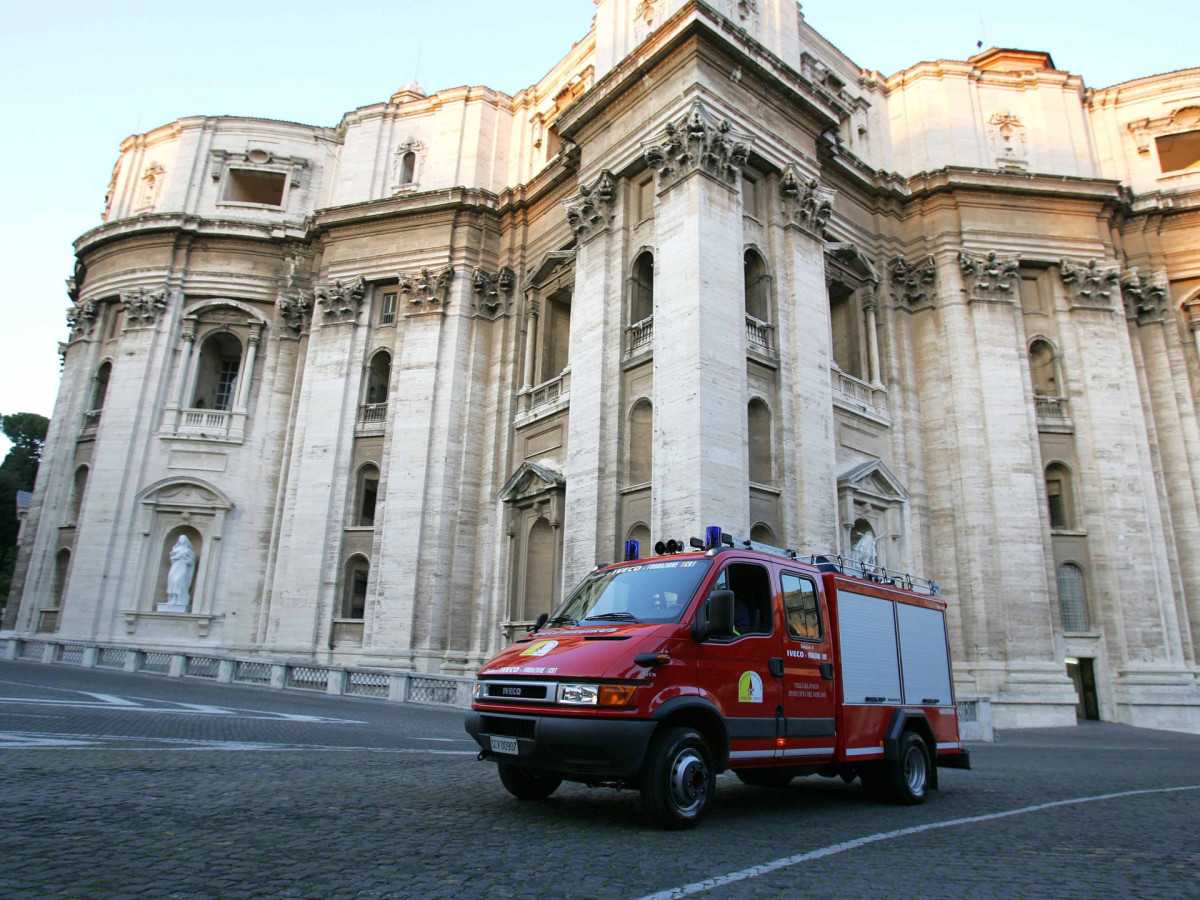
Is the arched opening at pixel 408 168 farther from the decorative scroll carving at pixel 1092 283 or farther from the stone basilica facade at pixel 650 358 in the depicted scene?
the decorative scroll carving at pixel 1092 283

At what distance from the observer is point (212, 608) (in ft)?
86.7

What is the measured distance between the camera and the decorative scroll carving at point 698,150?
18766mm

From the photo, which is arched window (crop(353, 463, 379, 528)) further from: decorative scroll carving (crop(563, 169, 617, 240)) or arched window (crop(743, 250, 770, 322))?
arched window (crop(743, 250, 770, 322))

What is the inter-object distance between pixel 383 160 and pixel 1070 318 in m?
23.2

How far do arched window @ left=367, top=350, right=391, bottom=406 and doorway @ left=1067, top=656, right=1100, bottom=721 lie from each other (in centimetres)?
2196

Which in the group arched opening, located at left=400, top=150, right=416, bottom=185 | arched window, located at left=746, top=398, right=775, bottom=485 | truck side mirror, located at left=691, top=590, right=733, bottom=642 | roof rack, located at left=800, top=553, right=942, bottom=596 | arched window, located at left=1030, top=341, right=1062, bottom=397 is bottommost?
truck side mirror, located at left=691, top=590, right=733, bottom=642

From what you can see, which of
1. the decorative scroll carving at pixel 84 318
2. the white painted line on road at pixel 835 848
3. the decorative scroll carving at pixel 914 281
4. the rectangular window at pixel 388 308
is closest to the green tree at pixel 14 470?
the decorative scroll carving at pixel 84 318

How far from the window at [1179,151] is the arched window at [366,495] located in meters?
28.3

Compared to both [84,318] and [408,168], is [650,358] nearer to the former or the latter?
[408,168]

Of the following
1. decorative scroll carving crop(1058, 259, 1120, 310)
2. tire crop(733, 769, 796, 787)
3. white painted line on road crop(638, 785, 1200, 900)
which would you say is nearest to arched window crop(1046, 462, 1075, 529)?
decorative scroll carving crop(1058, 259, 1120, 310)

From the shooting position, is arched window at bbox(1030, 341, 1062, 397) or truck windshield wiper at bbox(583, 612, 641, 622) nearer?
truck windshield wiper at bbox(583, 612, 641, 622)

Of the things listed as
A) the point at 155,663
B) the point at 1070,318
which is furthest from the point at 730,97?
the point at 155,663

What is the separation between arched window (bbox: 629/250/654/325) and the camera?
2066 cm

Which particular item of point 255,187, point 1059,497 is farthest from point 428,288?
point 1059,497
